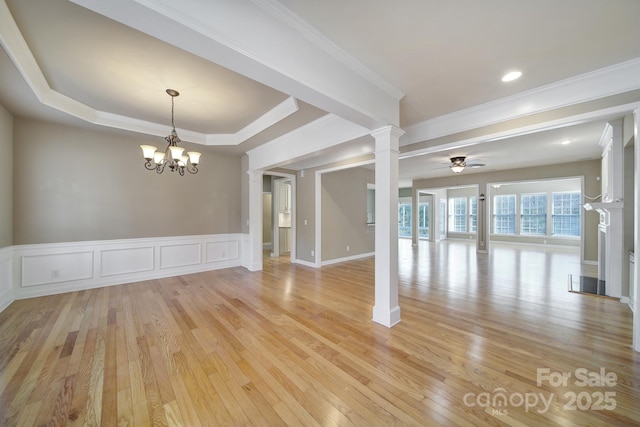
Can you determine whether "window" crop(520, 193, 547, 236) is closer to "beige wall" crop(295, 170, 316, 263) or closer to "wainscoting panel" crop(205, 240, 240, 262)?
"beige wall" crop(295, 170, 316, 263)

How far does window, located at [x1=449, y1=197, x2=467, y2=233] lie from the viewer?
11367 millimetres

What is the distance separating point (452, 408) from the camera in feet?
5.19

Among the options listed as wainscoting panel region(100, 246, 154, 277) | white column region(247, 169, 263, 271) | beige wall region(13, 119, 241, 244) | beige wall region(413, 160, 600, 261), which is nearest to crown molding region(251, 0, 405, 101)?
white column region(247, 169, 263, 271)

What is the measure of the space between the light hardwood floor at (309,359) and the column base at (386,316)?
8 cm

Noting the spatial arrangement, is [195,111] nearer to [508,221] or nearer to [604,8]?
[604,8]

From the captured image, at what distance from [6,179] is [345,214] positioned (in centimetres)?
602

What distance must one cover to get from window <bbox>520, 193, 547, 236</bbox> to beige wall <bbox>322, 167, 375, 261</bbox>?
7.09 m

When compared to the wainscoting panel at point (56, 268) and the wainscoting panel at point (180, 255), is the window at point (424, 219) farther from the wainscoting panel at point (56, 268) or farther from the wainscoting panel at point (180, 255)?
the wainscoting panel at point (56, 268)

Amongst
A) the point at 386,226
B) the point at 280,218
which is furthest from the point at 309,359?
the point at 280,218

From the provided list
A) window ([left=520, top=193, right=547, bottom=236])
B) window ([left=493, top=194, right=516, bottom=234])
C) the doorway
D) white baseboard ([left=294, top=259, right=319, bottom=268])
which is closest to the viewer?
white baseboard ([left=294, top=259, right=319, bottom=268])

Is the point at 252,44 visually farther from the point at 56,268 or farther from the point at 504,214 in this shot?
the point at 504,214

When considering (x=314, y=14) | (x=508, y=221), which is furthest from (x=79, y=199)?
(x=508, y=221)

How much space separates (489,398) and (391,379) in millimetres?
666

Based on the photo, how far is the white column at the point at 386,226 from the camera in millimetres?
2725
